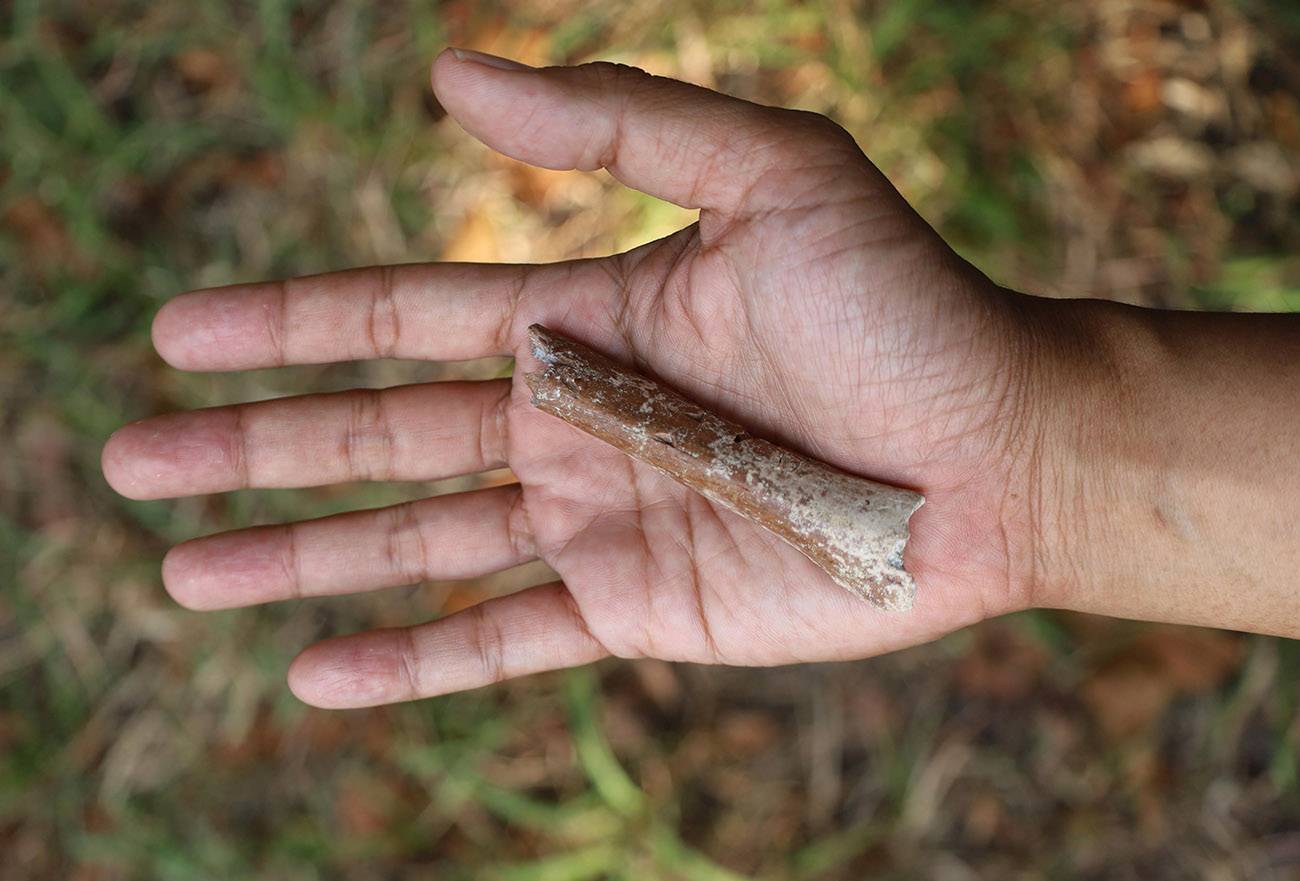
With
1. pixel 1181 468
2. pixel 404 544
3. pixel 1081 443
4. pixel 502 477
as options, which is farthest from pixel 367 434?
pixel 1181 468

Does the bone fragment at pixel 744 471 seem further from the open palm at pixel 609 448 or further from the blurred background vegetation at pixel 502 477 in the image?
the blurred background vegetation at pixel 502 477

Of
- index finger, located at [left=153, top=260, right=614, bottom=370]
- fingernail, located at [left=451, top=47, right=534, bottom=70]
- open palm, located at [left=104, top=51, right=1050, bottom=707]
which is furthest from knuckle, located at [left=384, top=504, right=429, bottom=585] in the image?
fingernail, located at [left=451, top=47, right=534, bottom=70]

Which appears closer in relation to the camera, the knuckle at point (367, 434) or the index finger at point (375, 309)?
the index finger at point (375, 309)

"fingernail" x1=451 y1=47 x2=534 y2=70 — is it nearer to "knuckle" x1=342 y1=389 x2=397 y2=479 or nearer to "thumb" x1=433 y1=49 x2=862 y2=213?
"thumb" x1=433 y1=49 x2=862 y2=213

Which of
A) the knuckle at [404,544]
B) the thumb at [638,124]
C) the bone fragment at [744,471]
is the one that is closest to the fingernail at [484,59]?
the thumb at [638,124]

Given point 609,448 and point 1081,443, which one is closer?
point 1081,443

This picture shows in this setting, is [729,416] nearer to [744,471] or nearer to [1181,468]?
[744,471]

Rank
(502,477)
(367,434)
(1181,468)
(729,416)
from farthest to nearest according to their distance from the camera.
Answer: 1. (502,477)
2. (367,434)
3. (729,416)
4. (1181,468)
